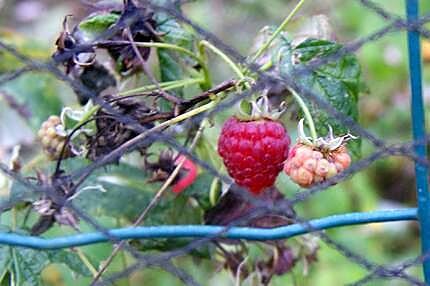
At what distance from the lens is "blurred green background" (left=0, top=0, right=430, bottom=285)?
1143mm

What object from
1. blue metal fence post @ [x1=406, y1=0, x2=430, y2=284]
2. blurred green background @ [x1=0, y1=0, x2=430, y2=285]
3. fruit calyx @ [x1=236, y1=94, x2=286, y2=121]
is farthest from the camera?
blurred green background @ [x1=0, y1=0, x2=430, y2=285]

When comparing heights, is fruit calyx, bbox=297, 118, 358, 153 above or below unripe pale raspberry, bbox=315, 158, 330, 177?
above

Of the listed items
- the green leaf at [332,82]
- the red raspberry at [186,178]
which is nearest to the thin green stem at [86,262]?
the red raspberry at [186,178]

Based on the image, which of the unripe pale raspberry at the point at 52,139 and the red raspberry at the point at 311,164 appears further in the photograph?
the unripe pale raspberry at the point at 52,139

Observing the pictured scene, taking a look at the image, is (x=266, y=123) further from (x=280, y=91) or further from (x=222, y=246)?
(x=222, y=246)

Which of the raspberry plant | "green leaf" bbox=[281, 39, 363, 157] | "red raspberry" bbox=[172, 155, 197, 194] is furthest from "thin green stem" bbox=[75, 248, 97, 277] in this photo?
"green leaf" bbox=[281, 39, 363, 157]

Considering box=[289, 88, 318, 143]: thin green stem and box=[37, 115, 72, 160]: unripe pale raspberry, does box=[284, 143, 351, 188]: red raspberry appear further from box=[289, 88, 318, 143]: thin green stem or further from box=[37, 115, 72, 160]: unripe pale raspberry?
box=[37, 115, 72, 160]: unripe pale raspberry

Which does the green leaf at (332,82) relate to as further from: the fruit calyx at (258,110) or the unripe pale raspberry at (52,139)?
the unripe pale raspberry at (52,139)

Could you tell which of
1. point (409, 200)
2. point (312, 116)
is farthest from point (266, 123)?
point (409, 200)

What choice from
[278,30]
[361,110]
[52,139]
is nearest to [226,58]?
[278,30]

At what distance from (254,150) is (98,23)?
0.50ft

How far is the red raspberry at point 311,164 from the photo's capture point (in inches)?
25.9

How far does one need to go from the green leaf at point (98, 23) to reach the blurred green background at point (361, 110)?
239 mm

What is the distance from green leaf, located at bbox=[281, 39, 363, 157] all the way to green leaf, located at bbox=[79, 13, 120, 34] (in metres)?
0.13
